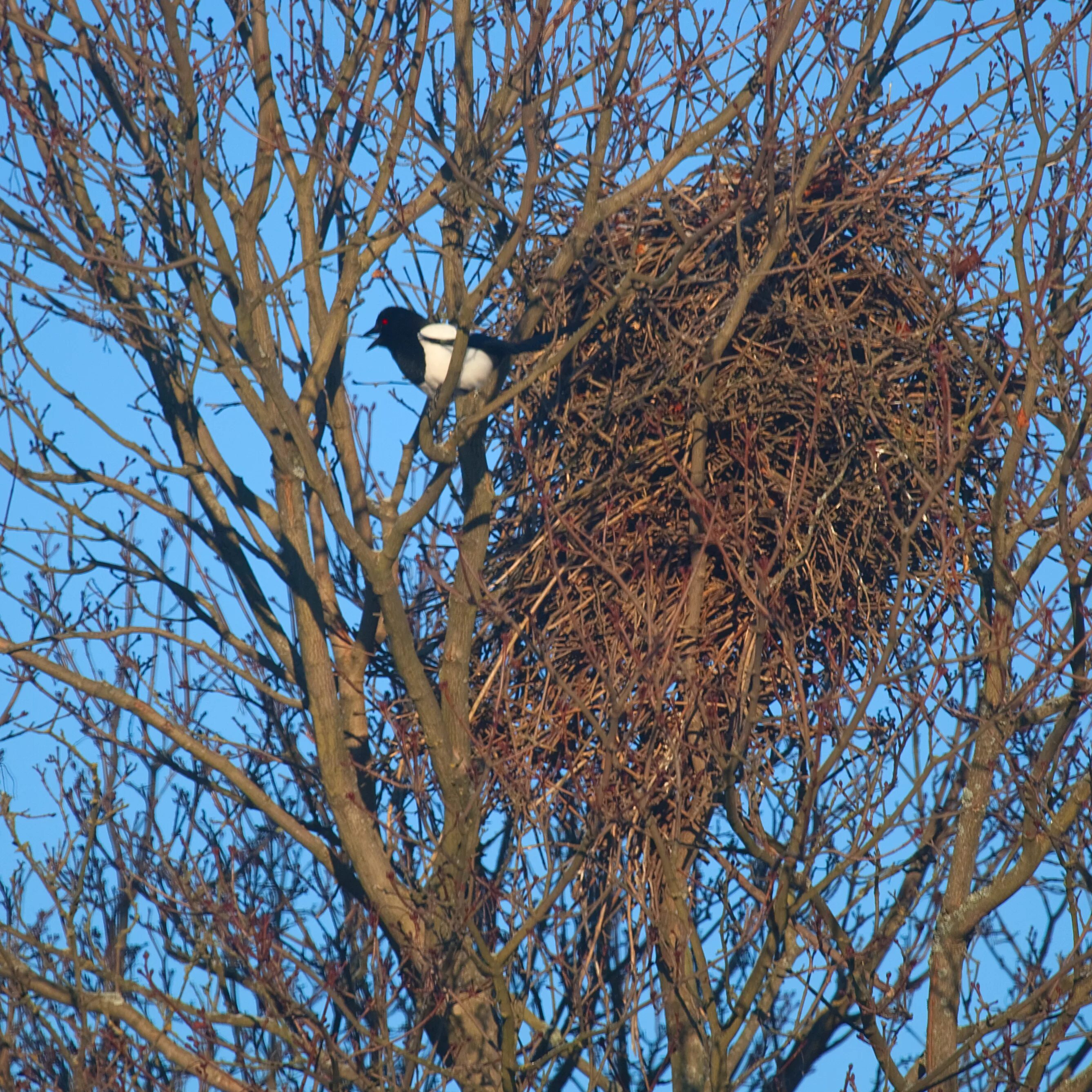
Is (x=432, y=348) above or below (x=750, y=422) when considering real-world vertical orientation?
above

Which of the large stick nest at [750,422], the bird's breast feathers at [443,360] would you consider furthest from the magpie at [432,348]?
the large stick nest at [750,422]

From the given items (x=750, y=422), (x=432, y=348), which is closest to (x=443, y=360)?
(x=432, y=348)

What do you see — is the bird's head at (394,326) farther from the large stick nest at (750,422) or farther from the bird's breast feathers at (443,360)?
the large stick nest at (750,422)

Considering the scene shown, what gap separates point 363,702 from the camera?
4.25 meters

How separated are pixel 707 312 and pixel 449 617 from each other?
1.31m

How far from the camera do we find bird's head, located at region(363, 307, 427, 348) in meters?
4.97

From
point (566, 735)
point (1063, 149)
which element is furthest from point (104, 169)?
point (1063, 149)

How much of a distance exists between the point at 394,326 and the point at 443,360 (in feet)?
1.43

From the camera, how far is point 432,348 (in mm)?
4840

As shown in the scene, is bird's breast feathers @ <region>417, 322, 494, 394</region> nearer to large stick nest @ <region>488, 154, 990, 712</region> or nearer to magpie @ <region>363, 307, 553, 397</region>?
magpie @ <region>363, 307, 553, 397</region>

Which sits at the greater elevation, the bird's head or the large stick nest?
the bird's head

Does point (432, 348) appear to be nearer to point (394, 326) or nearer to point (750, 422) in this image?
point (394, 326)

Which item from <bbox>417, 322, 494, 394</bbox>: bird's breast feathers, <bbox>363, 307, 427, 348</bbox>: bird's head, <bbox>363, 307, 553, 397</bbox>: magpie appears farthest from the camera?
<bbox>363, 307, 427, 348</bbox>: bird's head

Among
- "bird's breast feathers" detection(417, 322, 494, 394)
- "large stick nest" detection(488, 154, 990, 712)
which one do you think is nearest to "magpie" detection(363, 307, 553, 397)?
"bird's breast feathers" detection(417, 322, 494, 394)
